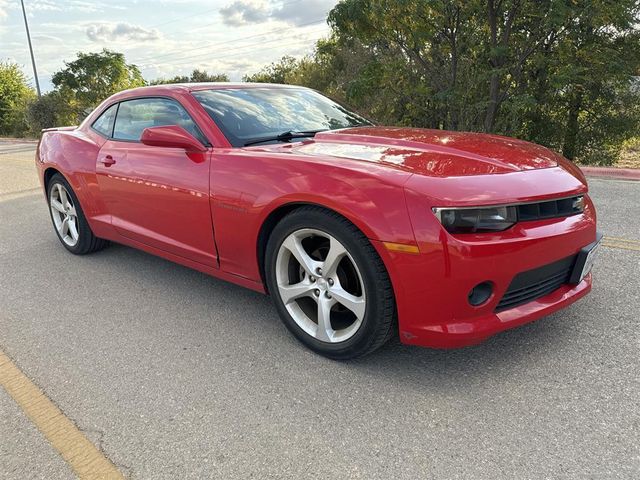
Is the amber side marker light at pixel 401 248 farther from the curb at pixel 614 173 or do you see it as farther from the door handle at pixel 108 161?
the curb at pixel 614 173

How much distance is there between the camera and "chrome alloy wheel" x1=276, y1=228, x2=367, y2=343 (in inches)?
98.7

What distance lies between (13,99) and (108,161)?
37.0 metres

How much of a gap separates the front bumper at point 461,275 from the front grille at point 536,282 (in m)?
0.03

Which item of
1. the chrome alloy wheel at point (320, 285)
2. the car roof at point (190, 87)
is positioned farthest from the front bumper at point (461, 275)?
the car roof at point (190, 87)

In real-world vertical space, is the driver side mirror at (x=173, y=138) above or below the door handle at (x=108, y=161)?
above

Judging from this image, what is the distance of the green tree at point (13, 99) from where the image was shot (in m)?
30.8

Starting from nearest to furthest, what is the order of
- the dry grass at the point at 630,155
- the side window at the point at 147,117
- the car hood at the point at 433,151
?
1. the car hood at the point at 433,151
2. the side window at the point at 147,117
3. the dry grass at the point at 630,155

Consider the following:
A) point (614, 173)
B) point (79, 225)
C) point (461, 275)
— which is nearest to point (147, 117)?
point (79, 225)

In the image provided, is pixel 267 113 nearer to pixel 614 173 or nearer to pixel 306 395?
pixel 306 395

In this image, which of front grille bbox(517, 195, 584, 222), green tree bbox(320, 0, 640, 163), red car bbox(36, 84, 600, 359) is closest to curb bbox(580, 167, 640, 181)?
green tree bbox(320, 0, 640, 163)

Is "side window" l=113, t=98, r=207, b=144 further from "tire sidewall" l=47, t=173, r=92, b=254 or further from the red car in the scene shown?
"tire sidewall" l=47, t=173, r=92, b=254

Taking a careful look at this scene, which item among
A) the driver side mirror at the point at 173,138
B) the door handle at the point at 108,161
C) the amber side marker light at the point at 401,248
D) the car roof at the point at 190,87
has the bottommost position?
the amber side marker light at the point at 401,248

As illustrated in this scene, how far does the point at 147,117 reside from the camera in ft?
12.4

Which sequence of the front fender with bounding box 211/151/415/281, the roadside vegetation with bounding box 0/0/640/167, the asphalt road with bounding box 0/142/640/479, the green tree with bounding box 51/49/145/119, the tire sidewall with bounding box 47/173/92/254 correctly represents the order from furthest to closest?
the green tree with bounding box 51/49/145/119 → the roadside vegetation with bounding box 0/0/640/167 → the tire sidewall with bounding box 47/173/92/254 → the front fender with bounding box 211/151/415/281 → the asphalt road with bounding box 0/142/640/479
